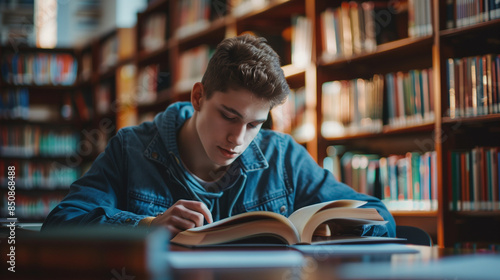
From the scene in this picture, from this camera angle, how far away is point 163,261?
1.60 feet

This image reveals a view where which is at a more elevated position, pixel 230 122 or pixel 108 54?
pixel 108 54

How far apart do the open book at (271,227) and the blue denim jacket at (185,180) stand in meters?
0.24

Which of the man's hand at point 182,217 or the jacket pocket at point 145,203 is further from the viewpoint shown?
the jacket pocket at point 145,203

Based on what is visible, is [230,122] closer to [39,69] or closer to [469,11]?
[469,11]

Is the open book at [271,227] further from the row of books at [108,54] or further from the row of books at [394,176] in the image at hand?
the row of books at [108,54]

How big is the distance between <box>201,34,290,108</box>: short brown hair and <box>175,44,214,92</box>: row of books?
180 cm

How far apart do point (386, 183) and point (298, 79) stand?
0.73 metres

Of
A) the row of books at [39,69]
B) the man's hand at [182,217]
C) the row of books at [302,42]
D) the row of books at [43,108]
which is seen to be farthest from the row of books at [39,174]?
the man's hand at [182,217]

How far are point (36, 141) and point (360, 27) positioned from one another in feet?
12.1

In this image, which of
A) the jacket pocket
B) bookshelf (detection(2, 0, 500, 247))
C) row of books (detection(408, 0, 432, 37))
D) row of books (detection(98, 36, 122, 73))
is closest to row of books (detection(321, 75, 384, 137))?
bookshelf (detection(2, 0, 500, 247))

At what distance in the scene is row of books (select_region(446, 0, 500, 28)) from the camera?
176cm

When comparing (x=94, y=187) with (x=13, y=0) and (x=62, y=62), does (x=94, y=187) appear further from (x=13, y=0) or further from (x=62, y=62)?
(x=13, y=0)

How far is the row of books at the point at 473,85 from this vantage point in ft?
5.73

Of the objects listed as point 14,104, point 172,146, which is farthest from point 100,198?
point 14,104
